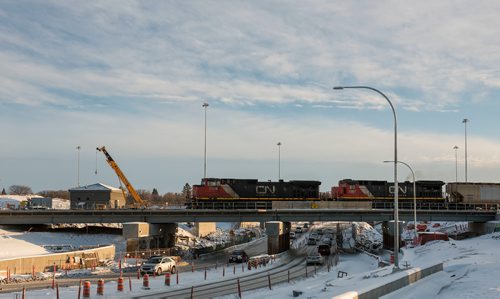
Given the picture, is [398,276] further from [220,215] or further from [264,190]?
[264,190]

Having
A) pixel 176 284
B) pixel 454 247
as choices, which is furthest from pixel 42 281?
pixel 454 247

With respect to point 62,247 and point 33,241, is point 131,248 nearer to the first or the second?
point 62,247

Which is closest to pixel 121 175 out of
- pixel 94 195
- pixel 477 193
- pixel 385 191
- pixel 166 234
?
pixel 94 195

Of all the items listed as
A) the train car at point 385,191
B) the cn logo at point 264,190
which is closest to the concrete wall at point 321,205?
the train car at point 385,191

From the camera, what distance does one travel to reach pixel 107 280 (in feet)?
108

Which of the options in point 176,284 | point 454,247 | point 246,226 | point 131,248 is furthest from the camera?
point 246,226

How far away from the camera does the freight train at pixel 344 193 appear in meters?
71.1

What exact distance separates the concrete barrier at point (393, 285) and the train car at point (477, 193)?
53820 mm

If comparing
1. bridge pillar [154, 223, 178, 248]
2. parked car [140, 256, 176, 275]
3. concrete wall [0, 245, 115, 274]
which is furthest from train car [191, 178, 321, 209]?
parked car [140, 256, 176, 275]

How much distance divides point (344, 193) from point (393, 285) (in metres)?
56.9

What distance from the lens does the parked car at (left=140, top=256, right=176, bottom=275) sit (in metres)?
37.0

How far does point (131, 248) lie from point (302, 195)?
1050 inches

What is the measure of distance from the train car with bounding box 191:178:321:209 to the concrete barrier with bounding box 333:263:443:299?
45592 millimetres

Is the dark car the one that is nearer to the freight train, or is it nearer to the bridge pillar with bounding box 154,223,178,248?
the bridge pillar with bounding box 154,223,178,248
